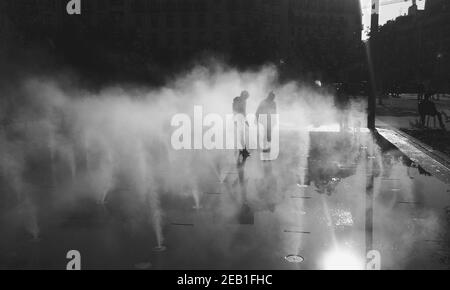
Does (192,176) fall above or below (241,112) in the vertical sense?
below

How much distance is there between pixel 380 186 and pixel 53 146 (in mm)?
9448

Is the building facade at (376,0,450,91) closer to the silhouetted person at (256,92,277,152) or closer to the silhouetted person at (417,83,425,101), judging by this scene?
the silhouetted person at (417,83,425,101)

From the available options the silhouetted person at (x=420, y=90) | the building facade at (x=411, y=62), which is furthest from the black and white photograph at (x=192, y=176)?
the building facade at (x=411, y=62)

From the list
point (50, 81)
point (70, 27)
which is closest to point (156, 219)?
point (50, 81)

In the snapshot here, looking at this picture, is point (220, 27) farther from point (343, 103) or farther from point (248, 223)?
point (248, 223)

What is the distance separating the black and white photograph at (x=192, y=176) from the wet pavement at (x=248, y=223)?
0.03 metres

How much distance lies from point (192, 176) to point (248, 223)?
316 centimetres

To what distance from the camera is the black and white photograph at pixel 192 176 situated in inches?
187

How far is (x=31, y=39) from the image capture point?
23.2m

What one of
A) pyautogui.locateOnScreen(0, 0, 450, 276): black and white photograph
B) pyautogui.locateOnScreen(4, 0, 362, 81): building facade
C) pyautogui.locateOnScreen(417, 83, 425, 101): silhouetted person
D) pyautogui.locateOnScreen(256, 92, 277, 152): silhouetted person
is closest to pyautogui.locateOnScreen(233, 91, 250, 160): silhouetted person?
pyautogui.locateOnScreen(0, 0, 450, 276): black and white photograph

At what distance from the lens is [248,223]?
19.1ft

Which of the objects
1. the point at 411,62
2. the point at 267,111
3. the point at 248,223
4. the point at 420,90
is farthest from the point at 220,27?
the point at 248,223

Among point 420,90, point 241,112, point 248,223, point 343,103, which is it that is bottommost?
point 248,223

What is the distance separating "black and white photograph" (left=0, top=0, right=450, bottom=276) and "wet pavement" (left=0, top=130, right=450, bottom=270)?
0.03m
